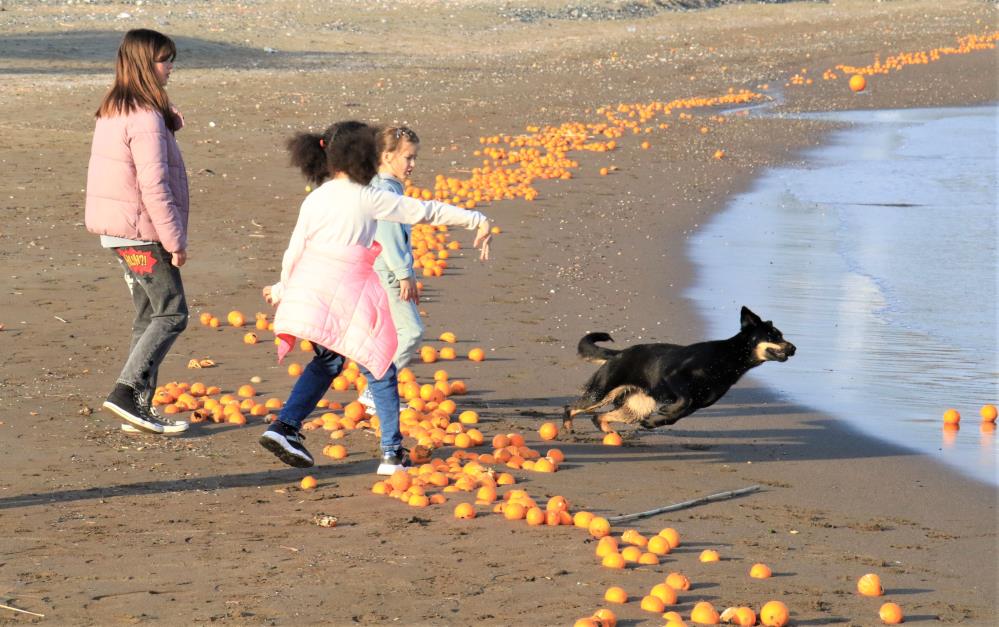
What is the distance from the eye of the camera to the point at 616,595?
562 cm

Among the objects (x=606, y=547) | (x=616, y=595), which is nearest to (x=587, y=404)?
(x=606, y=547)

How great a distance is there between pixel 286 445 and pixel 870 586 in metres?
3.19

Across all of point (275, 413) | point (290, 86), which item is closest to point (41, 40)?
point (290, 86)

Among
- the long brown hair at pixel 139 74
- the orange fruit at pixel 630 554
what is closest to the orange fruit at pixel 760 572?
the orange fruit at pixel 630 554

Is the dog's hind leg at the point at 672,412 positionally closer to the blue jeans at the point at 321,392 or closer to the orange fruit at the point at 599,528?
the blue jeans at the point at 321,392

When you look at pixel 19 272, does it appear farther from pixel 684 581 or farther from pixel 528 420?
pixel 684 581

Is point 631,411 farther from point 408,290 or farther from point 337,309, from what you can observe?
point 337,309

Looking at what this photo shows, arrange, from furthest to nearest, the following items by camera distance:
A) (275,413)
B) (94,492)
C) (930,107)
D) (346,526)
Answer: (930,107) < (275,413) < (94,492) < (346,526)

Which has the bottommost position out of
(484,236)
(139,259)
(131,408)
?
(131,408)

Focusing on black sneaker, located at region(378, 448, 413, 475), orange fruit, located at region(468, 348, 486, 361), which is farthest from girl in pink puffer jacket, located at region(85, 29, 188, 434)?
orange fruit, located at region(468, 348, 486, 361)

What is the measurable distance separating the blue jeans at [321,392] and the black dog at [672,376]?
1.42 meters

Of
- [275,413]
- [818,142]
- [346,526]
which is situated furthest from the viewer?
[818,142]

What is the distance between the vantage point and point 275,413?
29.0 feet

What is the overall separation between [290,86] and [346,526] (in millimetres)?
21913
